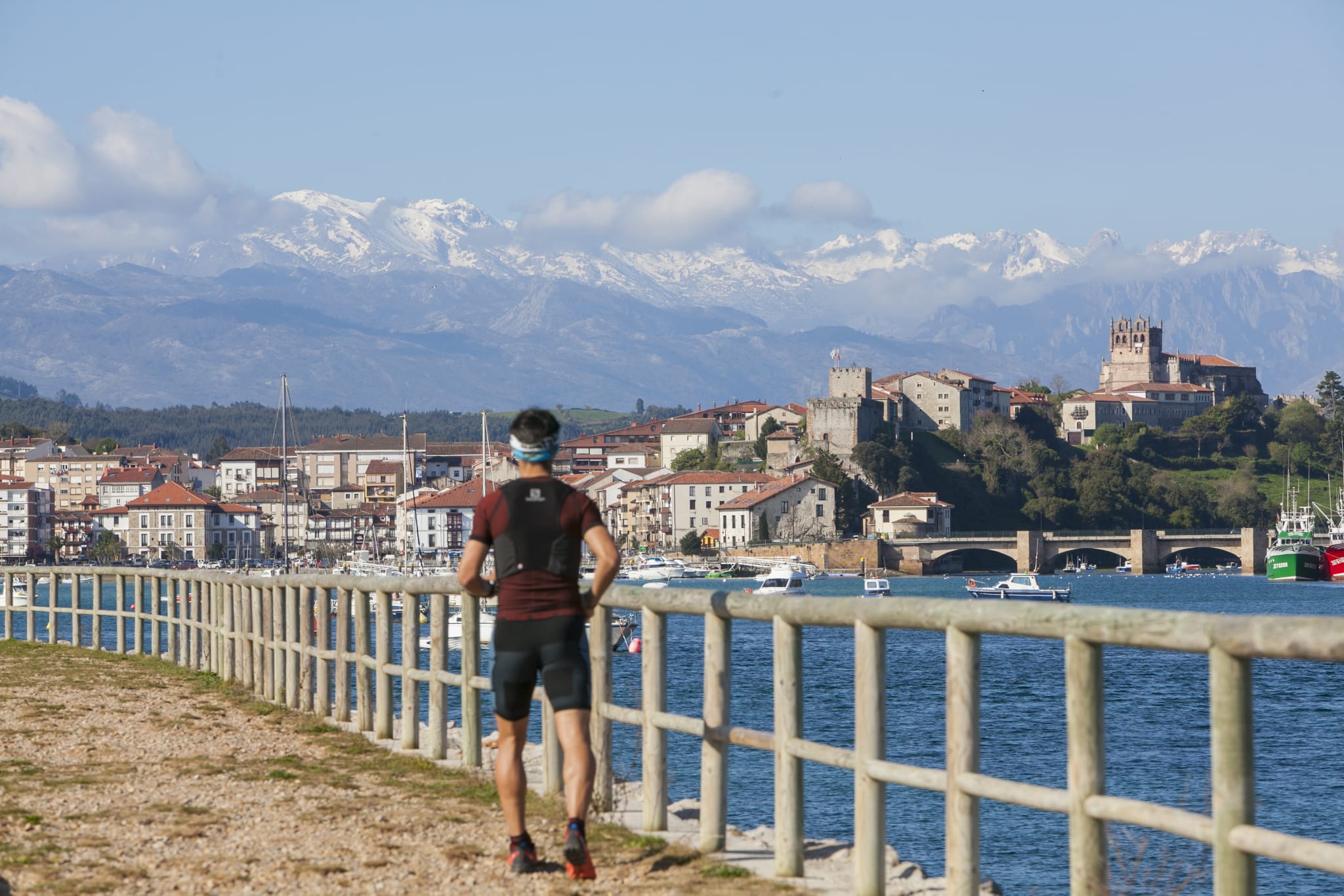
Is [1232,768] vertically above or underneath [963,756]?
above

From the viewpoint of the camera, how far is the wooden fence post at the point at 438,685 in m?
11.1

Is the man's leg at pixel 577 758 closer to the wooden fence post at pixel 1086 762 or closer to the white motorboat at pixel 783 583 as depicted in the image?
the wooden fence post at pixel 1086 762

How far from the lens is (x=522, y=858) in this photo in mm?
7559

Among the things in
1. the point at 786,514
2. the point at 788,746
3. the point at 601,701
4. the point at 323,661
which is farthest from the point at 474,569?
the point at 786,514

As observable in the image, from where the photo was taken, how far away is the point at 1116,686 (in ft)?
157

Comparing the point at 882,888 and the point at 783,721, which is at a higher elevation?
the point at 783,721

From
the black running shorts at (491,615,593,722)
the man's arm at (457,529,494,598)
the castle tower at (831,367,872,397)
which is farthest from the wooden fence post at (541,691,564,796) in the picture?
the castle tower at (831,367,872,397)

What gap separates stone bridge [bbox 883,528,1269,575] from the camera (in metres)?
162

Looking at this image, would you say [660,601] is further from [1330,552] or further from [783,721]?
[1330,552]

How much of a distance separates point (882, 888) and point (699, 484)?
171 m

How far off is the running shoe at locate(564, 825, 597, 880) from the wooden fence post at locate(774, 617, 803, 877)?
84cm

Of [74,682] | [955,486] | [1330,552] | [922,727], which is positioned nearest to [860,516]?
[955,486]

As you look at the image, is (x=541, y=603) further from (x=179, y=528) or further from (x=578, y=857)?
(x=179, y=528)

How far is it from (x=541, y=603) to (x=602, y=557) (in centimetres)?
37
